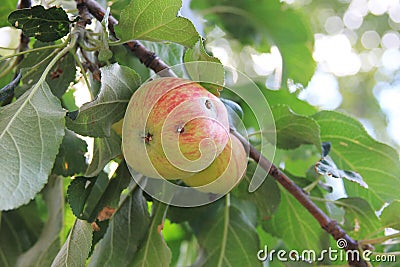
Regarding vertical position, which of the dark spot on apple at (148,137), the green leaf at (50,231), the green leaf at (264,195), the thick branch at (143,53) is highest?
the thick branch at (143,53)

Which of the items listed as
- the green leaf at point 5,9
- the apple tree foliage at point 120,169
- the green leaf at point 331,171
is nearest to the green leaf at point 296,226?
the apple tree foliage at point 120,169

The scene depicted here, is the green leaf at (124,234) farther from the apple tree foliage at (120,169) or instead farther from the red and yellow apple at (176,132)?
the red and yellow apple at (176,132)

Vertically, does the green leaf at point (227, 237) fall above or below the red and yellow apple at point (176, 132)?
below

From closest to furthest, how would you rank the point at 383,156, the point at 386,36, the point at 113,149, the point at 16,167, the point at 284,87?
the point at 16,167
the point at 113,149
the point at 383,156
the point at 284,87
the point at 386,36

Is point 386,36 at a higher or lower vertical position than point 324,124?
lower

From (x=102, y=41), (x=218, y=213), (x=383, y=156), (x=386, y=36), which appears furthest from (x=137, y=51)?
(x=386, y=36)

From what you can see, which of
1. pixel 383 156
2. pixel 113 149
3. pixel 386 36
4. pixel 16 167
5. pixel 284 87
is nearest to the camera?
pixel 16 167

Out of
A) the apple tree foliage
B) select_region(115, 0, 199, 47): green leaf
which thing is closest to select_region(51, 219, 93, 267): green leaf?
the apple tree foliage

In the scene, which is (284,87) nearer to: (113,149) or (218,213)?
(218,213)
